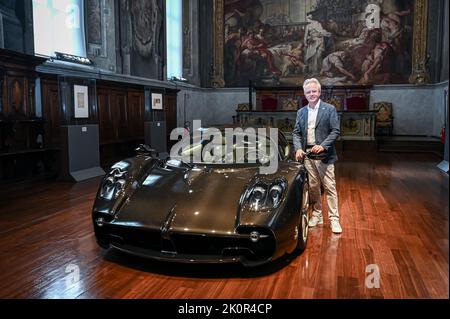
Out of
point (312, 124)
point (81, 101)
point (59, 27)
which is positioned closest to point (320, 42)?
point (59, 27)

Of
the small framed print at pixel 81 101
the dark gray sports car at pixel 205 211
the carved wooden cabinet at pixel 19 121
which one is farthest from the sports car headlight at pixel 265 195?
the small framed print at pixel 81 101

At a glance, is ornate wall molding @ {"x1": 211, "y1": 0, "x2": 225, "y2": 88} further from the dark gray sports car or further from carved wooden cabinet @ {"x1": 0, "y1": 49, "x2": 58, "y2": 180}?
the dark gray sports car

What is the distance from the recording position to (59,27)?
8.88 meters

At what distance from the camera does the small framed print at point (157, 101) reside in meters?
10.5

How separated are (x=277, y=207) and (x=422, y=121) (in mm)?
14525

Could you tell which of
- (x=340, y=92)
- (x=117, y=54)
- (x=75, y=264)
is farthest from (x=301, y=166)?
(x=340, y=92)

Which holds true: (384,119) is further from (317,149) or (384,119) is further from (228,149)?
(228,149)

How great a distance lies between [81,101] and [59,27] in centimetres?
247

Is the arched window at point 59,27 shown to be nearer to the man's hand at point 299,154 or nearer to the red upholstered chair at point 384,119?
the man's hand at point 299,154

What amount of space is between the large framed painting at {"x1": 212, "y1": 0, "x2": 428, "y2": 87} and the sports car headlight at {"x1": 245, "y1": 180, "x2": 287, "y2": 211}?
13665mm

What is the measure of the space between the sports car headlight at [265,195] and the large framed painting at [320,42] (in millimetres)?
13665

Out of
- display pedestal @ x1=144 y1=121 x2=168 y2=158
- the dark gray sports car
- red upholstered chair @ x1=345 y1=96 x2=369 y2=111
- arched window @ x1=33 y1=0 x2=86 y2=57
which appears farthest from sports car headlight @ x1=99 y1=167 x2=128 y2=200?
red upholstered chair @ x1=345 y1=96 x2=369 y2=111

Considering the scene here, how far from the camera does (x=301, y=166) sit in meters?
Answer: 3.55

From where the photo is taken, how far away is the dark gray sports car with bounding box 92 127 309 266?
2.73 m
